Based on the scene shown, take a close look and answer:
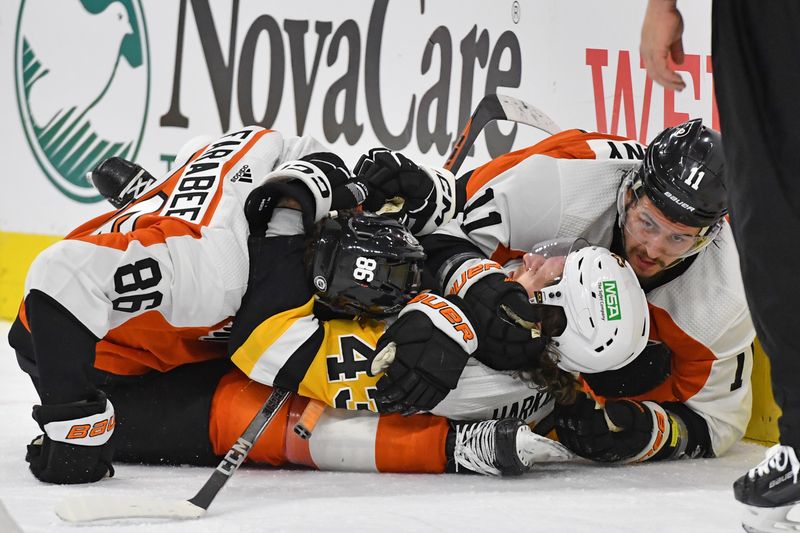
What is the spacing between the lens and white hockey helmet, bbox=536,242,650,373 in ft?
6.42

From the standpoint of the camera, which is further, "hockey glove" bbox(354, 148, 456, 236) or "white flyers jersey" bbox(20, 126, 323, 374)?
"hockey glove" bbox(354, 148, 456, 236)

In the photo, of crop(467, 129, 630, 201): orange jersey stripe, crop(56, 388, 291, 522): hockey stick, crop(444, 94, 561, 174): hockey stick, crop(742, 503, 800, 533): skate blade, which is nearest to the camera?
crop(742, 503, 800, 533): skate blade

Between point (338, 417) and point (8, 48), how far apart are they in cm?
291

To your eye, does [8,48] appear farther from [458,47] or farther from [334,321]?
[334,321]

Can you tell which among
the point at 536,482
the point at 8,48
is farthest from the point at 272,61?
the point at 536,482

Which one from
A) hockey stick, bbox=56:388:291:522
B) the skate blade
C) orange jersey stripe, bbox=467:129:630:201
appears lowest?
hockey stick, bbox=56:388:291:522

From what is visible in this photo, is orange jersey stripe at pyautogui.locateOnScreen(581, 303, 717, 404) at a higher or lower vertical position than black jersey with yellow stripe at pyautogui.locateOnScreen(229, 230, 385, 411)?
lower

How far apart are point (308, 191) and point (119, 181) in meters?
1.01

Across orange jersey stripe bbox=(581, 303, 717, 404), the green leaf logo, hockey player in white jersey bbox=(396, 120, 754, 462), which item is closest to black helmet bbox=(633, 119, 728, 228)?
hockey player in white jersey bbox=(396, 120, 754, 462)

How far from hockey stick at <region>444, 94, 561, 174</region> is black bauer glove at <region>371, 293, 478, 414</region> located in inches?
50.2

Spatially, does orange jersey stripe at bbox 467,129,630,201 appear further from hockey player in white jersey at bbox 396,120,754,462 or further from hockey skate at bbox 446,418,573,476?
hockey skate at bbox 446,418,573,476

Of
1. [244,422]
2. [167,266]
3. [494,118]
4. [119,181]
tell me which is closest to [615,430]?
[244,422]

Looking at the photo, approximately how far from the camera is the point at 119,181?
2900 millimetres

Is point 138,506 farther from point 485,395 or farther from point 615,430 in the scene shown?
point 615,430
